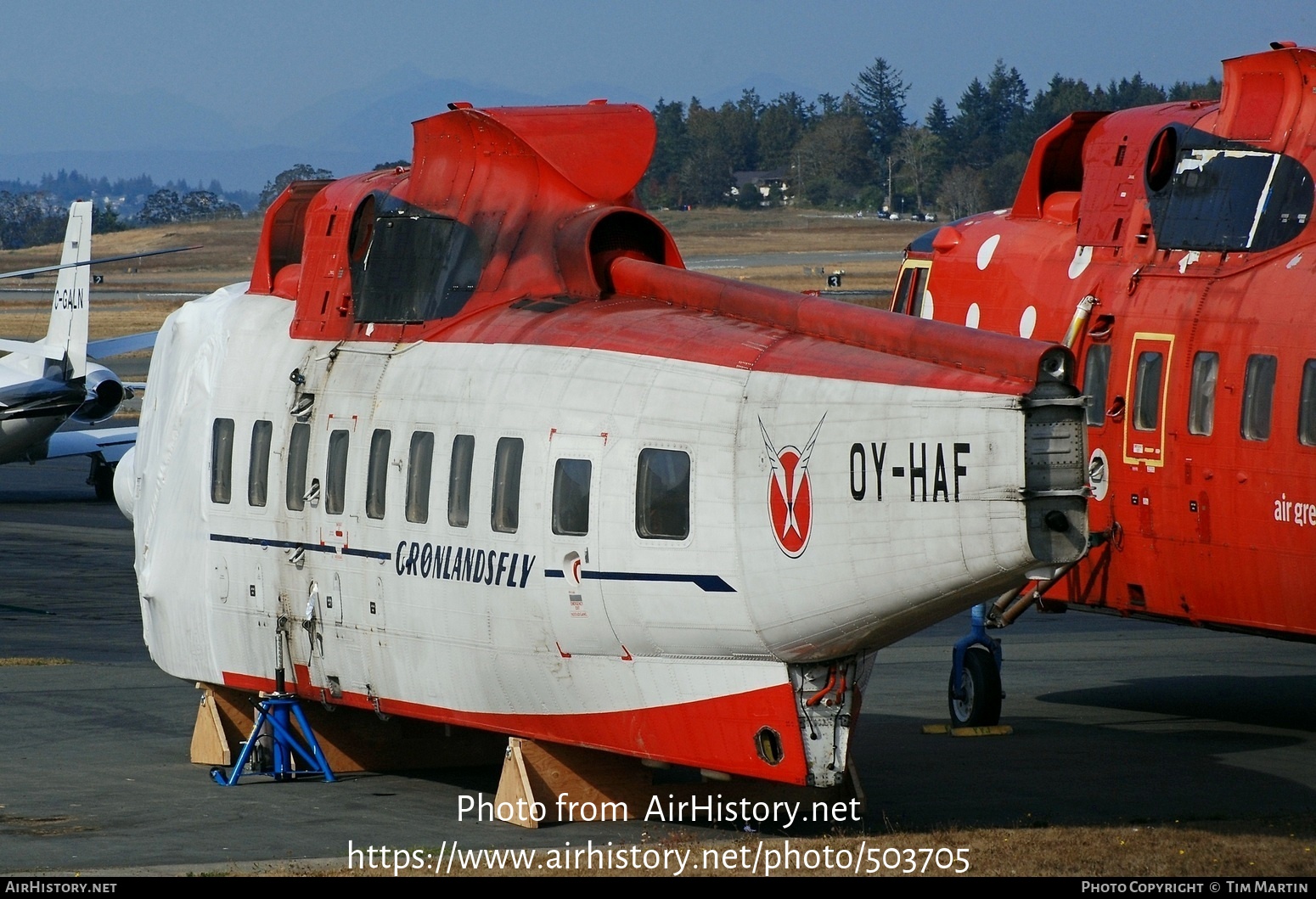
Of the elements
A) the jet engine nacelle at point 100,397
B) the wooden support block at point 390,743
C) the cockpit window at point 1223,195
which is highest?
the cockpit window at point 1223,195

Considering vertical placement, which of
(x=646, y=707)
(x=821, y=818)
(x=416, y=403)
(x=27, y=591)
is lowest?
(x=27, y=591)

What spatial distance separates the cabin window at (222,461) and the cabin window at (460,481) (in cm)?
277

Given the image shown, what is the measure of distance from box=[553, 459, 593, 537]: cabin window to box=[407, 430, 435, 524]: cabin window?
4.51 ft

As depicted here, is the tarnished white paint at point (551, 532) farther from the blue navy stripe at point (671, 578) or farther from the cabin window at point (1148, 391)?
the cabin window at point (1148, 391)

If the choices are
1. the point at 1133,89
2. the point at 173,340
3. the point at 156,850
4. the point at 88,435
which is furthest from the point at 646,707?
the point at 1133,89

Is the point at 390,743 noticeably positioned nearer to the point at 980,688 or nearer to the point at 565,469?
the point at 565,469

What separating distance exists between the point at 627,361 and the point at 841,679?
2.45m

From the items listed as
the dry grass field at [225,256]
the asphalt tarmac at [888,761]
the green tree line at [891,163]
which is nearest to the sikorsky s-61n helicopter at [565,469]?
the asphalt tarmac at [888,761]

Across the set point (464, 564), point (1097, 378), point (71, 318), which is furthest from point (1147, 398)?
point (71, 318)

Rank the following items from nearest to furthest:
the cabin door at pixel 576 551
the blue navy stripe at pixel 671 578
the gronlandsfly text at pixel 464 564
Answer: the blue navy stripe at pixel 671 578 → the cabin door at pixel 576 551 → the gronlandsfly text at pixel 464 564

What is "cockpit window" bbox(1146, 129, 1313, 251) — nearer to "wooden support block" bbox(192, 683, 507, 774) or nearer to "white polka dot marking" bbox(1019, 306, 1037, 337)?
"white polka dot marking" bbox(1019, 306, 1037, 337)

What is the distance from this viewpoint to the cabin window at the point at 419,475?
44.2 feet

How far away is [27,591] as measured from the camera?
29328 millimetres

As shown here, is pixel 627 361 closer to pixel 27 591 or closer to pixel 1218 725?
pixel 1218 725
